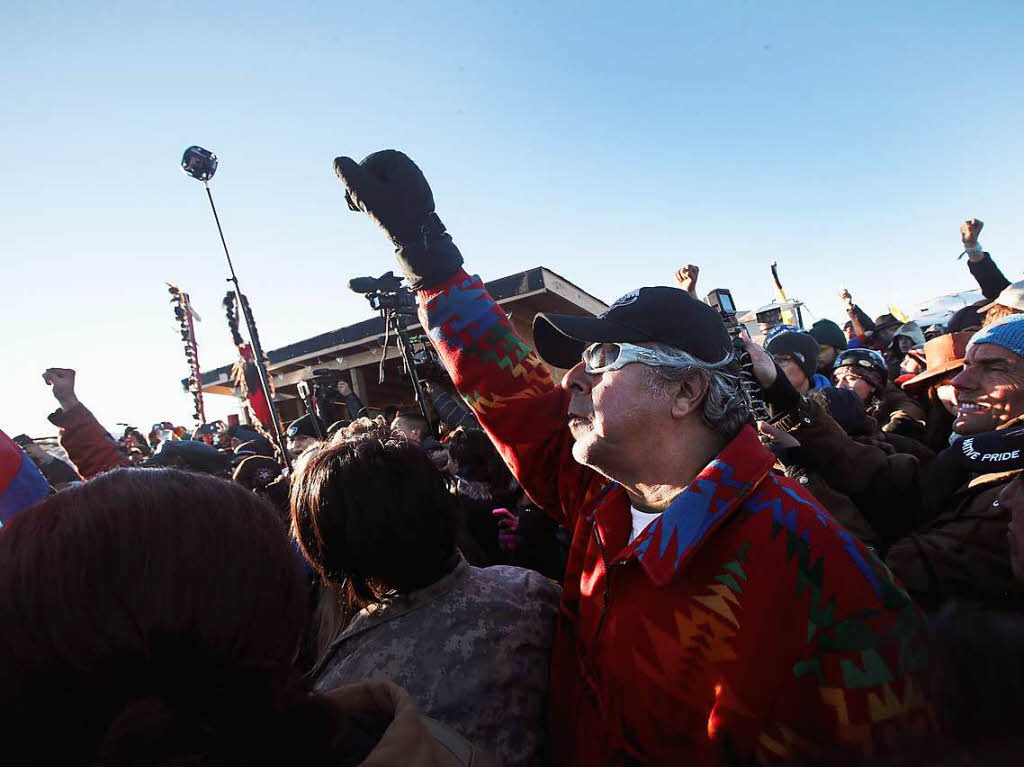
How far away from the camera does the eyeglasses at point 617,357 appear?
158cm

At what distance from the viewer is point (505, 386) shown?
184 centimetres

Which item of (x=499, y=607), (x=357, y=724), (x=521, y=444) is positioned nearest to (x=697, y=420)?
(x=521, y=444)

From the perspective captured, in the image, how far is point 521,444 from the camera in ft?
6.13

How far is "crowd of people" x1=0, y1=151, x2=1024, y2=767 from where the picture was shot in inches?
25.3

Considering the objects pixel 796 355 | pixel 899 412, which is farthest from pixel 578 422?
pixel 899 412

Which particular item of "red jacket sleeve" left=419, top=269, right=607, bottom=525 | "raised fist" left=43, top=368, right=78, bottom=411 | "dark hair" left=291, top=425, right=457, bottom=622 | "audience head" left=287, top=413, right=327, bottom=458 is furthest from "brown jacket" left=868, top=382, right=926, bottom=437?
"raised fist" left=43, top=368, right=78, bottom=411

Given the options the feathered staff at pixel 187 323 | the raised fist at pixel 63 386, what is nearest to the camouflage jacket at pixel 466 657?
the raised fist at pixel 63 386

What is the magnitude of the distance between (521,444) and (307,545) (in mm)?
718

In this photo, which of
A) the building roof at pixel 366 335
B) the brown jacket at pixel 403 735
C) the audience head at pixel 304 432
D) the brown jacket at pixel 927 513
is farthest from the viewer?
the building roof at pixel 366 335

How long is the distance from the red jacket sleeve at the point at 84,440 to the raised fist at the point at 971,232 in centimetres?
727

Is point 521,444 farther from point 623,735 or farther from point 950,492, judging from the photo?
point 950,492

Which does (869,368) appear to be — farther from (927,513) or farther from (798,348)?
A: (927,513)

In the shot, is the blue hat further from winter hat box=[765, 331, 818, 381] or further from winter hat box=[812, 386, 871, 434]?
winter hat box=[765, 331, 818, 381]

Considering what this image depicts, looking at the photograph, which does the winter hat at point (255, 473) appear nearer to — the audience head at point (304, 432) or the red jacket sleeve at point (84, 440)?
the red jacket sleeve at point (84, 440)
